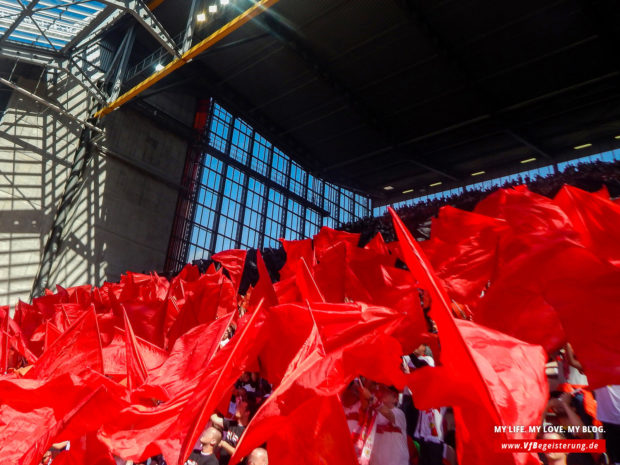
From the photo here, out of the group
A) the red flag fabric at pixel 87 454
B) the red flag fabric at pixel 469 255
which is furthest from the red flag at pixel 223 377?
the red flag fabric at pixel 469 255

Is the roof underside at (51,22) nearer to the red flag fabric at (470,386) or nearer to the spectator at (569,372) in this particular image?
the red flag fabric at (470,386)

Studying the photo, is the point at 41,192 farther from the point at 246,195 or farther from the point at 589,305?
the point at 589,305

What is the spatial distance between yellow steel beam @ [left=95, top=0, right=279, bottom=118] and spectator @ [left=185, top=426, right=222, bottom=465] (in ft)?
27.7

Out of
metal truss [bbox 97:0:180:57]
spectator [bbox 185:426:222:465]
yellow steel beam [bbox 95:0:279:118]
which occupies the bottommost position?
spectator [bbox 185:426:222:465]

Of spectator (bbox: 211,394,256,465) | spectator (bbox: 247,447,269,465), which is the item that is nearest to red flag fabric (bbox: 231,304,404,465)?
spectator (bbox: 247,447,269,465)

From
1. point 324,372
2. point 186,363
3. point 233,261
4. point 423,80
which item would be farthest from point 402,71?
point 324,372

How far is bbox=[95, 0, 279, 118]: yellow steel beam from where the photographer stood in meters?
8.82

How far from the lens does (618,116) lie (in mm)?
13953

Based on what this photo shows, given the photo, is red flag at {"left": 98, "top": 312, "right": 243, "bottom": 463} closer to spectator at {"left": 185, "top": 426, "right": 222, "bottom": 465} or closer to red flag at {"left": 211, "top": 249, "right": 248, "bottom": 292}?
spectator at {"left": 185, "top": 426, "right": 222, "bottom": 465}

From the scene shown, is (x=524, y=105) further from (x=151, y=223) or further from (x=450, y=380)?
(x=450, y=380)

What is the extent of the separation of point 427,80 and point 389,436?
12.8 m

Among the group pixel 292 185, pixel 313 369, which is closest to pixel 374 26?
pixel 292 185

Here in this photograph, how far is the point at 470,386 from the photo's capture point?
4.98 feet

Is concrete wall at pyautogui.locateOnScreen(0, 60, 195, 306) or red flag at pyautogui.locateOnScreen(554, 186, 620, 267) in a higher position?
concrete wall at pyautogui.locateOnScreen(0, 60, 195, 306)
